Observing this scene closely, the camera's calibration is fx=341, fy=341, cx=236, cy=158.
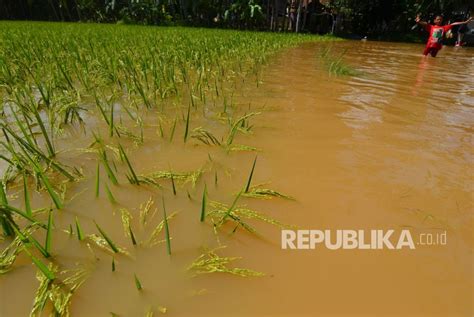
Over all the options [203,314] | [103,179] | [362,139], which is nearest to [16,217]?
[103,179]

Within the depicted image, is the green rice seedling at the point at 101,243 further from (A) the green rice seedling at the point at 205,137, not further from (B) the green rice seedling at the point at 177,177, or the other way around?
(A) the green rice seedling at the point at 205,137

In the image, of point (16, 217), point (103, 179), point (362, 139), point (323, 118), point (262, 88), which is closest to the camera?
point (16, 217)

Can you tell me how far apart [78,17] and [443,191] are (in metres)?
25.4

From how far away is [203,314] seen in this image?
2.93ft

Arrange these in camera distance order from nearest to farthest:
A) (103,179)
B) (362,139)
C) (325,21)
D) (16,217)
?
(16,217)
(103,179)
(362,139)
(325,21)

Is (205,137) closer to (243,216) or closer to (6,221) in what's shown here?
(243,216)

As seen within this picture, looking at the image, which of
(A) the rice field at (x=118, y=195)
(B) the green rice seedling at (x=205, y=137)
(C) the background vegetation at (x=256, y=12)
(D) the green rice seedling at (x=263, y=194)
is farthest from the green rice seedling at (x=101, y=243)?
(C) the background vegetation at (x=256, y=12)

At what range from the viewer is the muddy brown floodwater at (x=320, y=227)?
92cm

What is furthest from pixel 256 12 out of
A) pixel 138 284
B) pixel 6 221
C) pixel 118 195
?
pixel 138 284

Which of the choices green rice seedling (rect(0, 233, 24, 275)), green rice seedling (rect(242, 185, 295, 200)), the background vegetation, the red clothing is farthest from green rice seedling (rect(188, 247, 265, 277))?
the background vegetation

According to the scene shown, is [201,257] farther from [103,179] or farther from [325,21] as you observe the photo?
[325,21]

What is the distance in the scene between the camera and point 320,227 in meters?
1.23

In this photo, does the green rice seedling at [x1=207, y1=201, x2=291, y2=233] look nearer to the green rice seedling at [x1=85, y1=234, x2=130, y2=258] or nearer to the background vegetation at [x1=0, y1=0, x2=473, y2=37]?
the green rice seedling at [x1=85, y1=234, x2=130, y2=258]

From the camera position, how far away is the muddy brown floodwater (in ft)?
3.02
